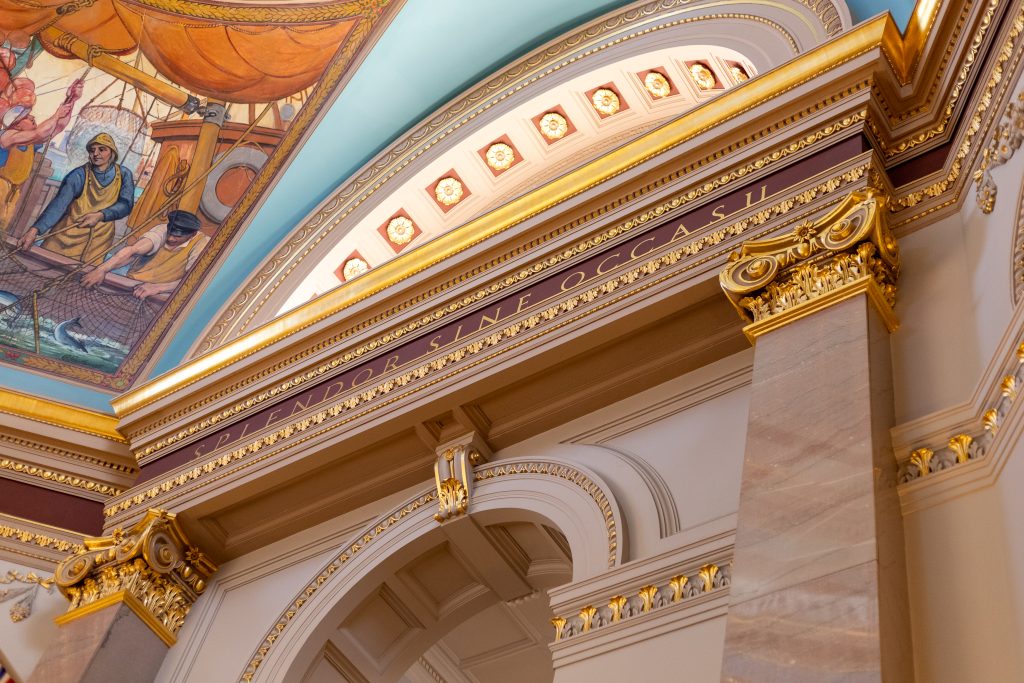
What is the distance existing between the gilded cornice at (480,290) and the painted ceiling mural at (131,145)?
179 centimetres

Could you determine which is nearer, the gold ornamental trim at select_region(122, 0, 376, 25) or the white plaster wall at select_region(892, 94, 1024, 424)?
the white plaster wall at select_region(892, 94, 1024, 424)

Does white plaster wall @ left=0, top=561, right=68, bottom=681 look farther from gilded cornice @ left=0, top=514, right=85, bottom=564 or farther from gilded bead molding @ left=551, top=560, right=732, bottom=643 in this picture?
gilded bead molding @ left=551, top=560, right=732, bottom=643

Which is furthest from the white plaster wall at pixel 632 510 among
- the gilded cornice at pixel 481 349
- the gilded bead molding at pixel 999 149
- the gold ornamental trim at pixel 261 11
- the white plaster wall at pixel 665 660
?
the gold ornamental trim at pixel 261 11

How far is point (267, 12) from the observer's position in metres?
10.2

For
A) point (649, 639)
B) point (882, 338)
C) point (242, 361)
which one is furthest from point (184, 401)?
point (882, 338)

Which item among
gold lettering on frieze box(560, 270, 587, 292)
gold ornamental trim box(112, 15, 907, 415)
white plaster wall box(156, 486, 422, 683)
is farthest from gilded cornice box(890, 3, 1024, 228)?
white plaster wall box(156, 486, 422, 683)

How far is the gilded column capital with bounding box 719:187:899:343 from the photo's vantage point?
18.3 ft

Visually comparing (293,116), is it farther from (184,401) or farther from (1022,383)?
(1022,383)

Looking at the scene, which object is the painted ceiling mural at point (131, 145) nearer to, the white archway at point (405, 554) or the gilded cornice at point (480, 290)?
the gilded cornice at point (480, 290)

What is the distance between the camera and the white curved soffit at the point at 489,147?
9438 millimetres

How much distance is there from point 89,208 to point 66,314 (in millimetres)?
892

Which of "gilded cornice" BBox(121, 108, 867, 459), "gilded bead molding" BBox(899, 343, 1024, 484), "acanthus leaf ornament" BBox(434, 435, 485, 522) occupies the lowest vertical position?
"gilded bead molding" BBox(899, 343, 1024, 484)

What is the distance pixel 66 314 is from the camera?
10195 mm

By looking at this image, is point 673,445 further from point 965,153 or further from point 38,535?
point 38,535
